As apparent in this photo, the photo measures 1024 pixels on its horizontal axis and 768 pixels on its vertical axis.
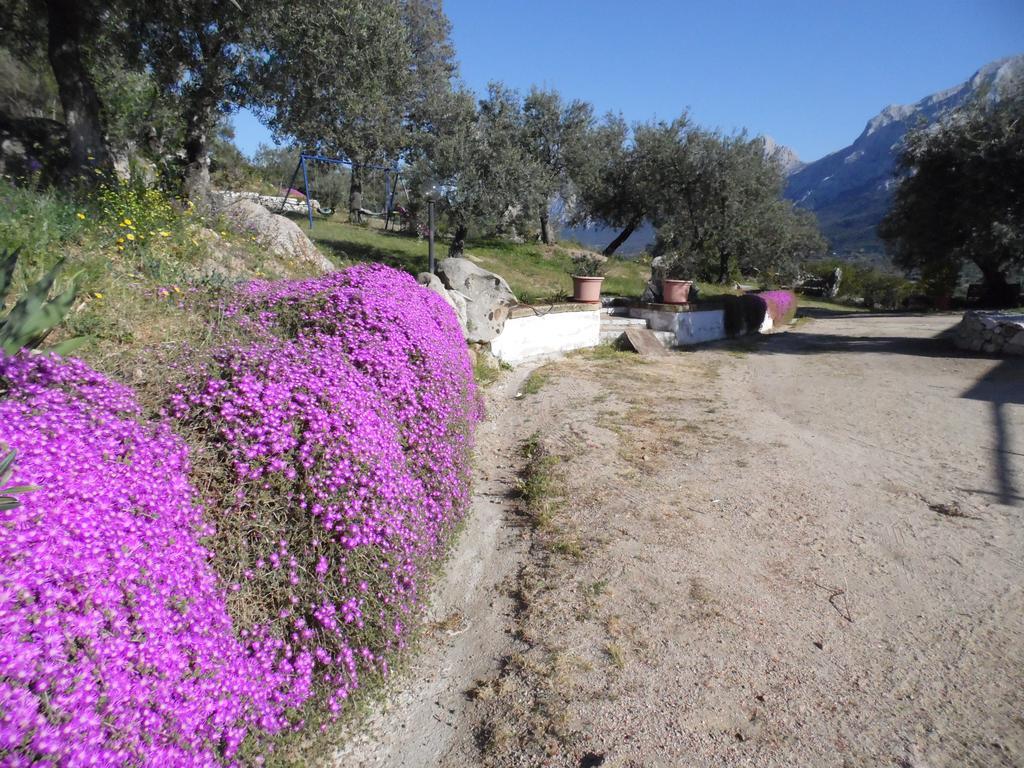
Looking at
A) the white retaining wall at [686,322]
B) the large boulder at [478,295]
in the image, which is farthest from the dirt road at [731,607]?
the white retaining wall at [686,322]

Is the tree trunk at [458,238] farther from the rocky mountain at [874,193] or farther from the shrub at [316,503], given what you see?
the shrub at [316,503]

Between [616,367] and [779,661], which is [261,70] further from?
[779,661]

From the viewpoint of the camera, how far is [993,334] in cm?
1095

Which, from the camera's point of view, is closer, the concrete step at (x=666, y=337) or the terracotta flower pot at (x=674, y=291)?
the concrete step at (x=666, y=337)

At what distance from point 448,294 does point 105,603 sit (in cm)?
634

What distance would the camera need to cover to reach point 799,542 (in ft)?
12.1

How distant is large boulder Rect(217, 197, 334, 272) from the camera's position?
7.28 metres

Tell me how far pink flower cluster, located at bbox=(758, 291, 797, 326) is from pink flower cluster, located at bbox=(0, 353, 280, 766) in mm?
16568

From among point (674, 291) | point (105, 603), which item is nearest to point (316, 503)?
point (105, 603)

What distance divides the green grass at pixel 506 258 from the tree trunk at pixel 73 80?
4.69m

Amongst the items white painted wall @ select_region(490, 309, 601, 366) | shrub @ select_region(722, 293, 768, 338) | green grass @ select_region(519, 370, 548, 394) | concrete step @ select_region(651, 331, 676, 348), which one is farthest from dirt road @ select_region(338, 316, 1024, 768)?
shrub @ select_region(722, 293, 768, 338)

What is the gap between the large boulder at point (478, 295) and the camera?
26.3ft

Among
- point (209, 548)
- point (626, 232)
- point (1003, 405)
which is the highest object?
point (626, 232)

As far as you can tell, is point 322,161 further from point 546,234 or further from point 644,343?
point 546,234
